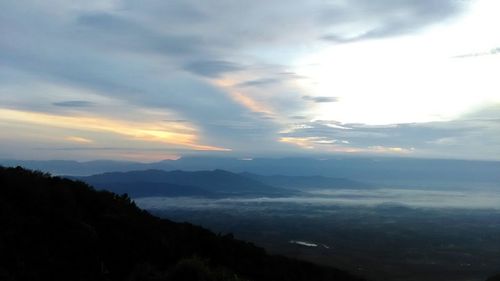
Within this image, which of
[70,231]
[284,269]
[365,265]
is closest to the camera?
[70,231]

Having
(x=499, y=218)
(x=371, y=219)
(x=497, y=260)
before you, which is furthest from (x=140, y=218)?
(x=499, y=218)

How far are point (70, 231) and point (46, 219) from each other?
4.06ft

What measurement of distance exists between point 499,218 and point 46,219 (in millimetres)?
206940

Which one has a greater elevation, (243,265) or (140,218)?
(140,218)

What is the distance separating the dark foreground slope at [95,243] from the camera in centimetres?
1515

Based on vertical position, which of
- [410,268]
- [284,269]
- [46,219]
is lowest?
[410,268]

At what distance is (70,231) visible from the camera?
18.2 metres

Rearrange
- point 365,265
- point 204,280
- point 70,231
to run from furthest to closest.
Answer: point 365,265
point 70,231
point 204,280

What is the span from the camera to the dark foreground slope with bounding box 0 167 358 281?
1515 centimetres

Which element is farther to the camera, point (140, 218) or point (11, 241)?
point (140, 218)

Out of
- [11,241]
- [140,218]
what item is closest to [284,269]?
[140,218]

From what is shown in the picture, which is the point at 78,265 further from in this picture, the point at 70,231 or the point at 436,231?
the point at 436,231

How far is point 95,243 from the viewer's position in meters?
18.3

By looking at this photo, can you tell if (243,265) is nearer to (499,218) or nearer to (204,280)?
(204,280)
